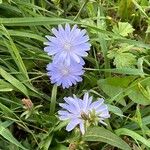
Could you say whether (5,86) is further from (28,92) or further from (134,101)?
(134,101)

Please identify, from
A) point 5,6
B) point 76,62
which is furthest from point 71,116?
point 5,6

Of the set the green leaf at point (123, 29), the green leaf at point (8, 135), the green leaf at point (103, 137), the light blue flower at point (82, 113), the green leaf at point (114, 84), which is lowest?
the green leaf at point (8, 135)

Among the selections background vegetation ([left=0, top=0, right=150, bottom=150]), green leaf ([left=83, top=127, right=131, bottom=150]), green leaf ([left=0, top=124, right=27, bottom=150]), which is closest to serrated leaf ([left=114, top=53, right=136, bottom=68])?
background vegetation ([left=0, top=0, right=150, bottom=150])

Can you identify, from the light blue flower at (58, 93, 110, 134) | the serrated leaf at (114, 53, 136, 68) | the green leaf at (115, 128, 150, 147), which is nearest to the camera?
the light blue flower at (58, 93, 110, 134)

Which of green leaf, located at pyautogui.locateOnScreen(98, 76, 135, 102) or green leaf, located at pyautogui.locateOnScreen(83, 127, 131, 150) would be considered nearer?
green leaf, located at pyautogui.locateOnScreen(83, 127, 131, 150)

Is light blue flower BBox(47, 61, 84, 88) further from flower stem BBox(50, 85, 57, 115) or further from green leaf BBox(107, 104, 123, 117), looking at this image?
green leaf BBox(107, 104, 123, 117)

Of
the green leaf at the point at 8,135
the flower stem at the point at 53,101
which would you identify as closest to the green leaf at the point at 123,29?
the flower stem at the point at 53,101

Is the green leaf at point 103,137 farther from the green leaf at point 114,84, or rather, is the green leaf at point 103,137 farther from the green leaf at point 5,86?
the green leaf at point 5,86
